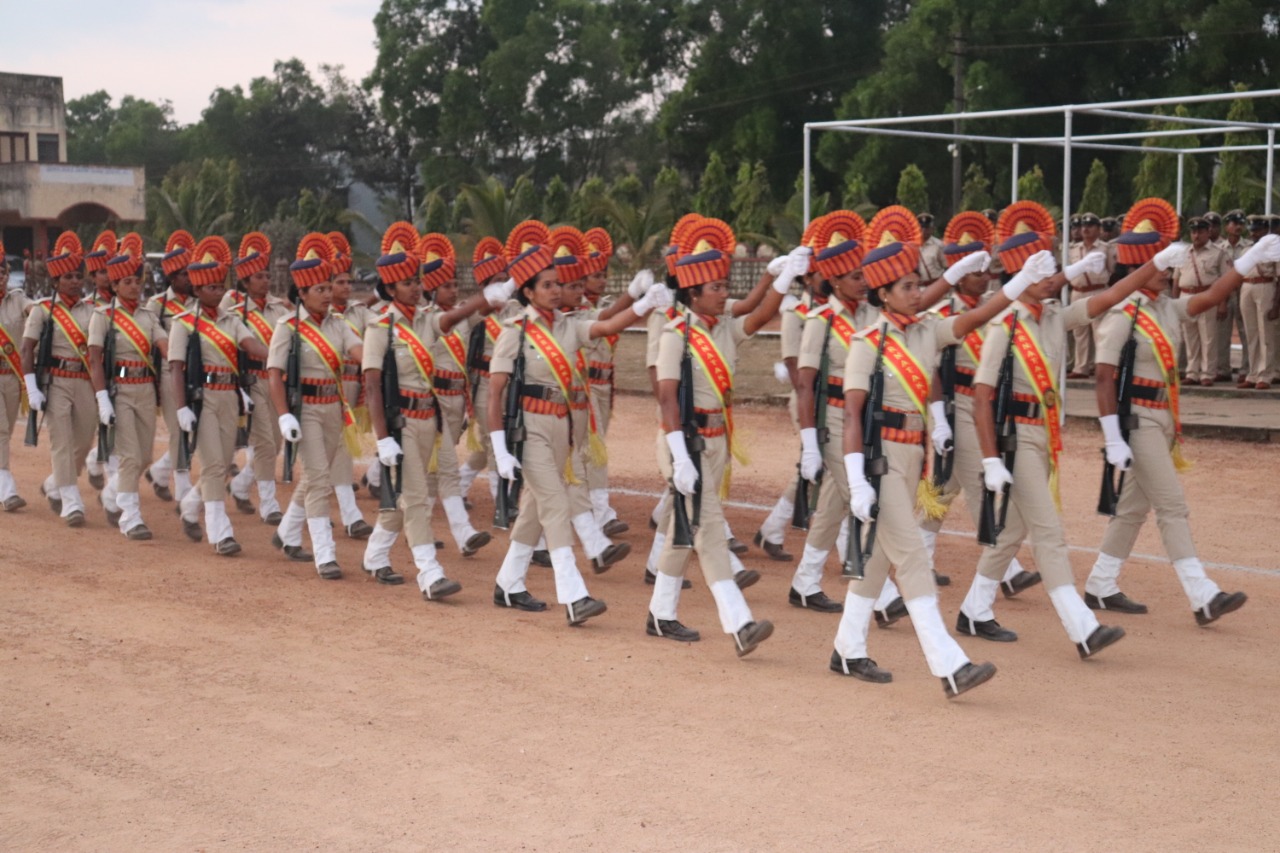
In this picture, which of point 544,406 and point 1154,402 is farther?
point 544,406

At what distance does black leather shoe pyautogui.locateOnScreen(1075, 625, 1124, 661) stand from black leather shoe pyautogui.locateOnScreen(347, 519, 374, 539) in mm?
5576

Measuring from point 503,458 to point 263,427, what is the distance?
347cm

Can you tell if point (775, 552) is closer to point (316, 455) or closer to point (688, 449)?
point (688, 449)

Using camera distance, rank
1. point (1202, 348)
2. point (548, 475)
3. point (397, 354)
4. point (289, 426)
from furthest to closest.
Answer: point (1202, 348), point (289, 426), point (397, 354), point (548, 475)

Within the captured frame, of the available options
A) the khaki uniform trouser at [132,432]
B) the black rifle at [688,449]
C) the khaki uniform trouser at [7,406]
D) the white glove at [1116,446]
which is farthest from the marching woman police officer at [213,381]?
the white glove at [1116,446]

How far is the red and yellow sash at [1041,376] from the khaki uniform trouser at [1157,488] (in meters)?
0.69

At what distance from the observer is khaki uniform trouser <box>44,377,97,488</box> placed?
37.6 ft

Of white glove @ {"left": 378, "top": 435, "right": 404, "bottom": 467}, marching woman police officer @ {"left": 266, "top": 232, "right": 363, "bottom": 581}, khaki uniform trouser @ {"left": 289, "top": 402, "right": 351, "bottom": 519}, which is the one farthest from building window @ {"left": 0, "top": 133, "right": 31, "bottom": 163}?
white glove @ {"left": 378, "top": 435, "right": 404, "bottom": 467}

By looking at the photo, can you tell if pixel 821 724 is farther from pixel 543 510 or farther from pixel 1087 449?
pixel 1087 449

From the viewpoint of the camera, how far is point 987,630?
25.8 feet

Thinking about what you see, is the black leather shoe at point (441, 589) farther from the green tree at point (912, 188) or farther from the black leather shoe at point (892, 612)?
the green tree at point (912, 188)

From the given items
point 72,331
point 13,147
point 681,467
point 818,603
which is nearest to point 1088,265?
point 818,603

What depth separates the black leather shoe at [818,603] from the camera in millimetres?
8539

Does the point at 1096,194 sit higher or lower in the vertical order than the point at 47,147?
lower
